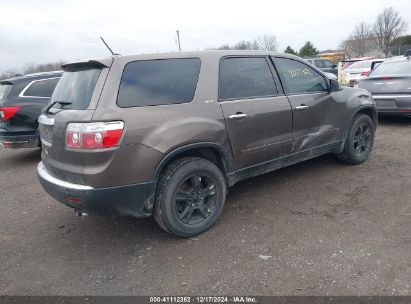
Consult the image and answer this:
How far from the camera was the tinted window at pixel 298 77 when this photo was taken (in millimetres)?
4227

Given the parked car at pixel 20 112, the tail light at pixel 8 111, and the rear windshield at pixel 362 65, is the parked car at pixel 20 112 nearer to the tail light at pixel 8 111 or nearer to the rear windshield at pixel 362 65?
the tail light at pixel 8 111

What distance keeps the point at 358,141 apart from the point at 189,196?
3.12m

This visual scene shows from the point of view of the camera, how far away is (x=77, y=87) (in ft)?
10.8

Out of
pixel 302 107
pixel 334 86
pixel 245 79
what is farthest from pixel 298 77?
pixel 245 79

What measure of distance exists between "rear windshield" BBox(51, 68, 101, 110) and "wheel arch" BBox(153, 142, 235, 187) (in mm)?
840

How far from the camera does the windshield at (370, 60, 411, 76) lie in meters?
7.68

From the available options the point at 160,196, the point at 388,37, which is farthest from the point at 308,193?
the point at 388,37

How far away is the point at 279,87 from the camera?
4117 mm

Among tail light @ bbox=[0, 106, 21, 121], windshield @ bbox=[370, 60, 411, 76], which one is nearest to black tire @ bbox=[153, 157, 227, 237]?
tail light @ bbox=[0, 106, 21, 121]

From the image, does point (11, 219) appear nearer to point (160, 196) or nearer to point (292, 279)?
point (160, 196)

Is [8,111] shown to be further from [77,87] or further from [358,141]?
[358,141]

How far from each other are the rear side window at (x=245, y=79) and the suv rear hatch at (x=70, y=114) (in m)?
1.20

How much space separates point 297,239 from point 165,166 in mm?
1416

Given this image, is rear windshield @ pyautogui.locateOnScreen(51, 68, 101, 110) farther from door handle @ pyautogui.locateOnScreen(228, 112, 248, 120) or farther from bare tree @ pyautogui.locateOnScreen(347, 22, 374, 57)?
bare tree @ pyautogui.locateOnScreen(347, 22, 374, 57)
